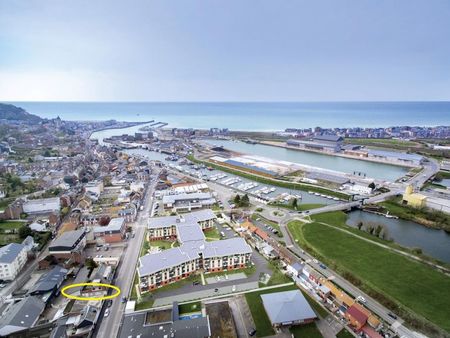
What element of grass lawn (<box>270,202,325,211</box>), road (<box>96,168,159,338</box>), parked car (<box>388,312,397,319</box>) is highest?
grass lawn (<box>270,202,325,211</box>)

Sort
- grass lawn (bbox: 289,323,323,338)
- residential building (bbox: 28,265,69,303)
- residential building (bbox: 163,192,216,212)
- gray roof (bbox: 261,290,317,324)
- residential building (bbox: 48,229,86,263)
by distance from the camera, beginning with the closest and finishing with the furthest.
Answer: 1. grass lawn (bbox: 289,323,323,338)
2. gray roof (bbox: 261,290,317,324)
3. residential building (bbox: 28,265,69,303)
4. residential building (bbox: 48,229,86,263)
5. residential building (bbox: 163,192,216,212)

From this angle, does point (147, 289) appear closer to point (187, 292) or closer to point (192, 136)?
point (187, 292)

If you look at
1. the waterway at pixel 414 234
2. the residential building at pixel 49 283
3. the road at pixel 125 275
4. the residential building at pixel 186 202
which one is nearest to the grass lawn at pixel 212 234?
the residential building at pixel 186 202

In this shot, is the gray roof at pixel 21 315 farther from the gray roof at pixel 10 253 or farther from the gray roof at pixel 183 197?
the gray roof at pixel 183 197

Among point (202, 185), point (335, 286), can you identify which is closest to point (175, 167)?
point (202, 185)

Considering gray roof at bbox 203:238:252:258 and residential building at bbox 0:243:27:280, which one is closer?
residential building at bbox 0:243:27:280

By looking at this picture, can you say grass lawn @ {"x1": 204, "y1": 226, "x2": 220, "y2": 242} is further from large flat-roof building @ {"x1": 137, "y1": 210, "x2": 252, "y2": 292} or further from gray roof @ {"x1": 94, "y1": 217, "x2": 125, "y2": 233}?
gray roof @ {"x1": 94, "y1": 217, "x2": 125, "y2": 233}

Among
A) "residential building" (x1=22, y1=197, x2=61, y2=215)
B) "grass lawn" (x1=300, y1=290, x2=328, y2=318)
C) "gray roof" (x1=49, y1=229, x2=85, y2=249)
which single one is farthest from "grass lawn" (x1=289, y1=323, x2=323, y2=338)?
"residential building" (x1=22, y1=197, x2=61, y2=215)
